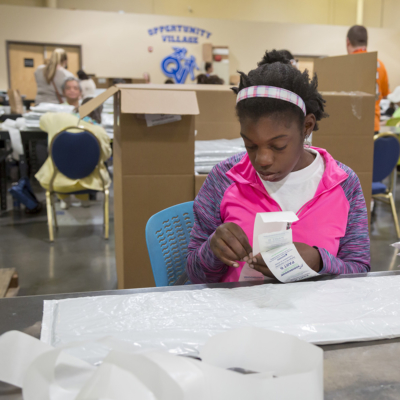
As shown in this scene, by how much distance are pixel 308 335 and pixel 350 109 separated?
184cm

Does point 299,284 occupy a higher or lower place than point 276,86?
lower

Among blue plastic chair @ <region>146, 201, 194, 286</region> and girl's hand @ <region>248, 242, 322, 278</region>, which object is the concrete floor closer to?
blue plastic chair @ <region>146, 201, 194, 286</region>

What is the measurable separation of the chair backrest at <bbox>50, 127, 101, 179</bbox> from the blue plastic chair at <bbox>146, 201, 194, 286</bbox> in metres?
1.85

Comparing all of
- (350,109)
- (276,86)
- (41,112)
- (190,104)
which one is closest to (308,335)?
(276,86)

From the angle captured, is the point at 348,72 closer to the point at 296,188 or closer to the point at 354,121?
the point at 354,121

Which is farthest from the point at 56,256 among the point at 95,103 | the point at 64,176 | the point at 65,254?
the point at 95,103

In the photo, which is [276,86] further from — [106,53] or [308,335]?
[106,53]

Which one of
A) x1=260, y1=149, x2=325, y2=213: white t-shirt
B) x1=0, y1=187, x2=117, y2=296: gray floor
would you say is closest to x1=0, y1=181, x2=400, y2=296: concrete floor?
x1=0, y1=187, x2=117, y2=296: gray floor

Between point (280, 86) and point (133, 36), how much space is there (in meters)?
8.43

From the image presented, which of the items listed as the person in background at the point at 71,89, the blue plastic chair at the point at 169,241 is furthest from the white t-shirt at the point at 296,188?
the person in background at the point at 71,89

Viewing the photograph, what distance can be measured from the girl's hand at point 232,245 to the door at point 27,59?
8.51m

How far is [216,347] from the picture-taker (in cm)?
52

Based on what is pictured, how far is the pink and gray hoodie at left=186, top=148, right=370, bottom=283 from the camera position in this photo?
0.99 m

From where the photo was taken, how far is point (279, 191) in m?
1.02
